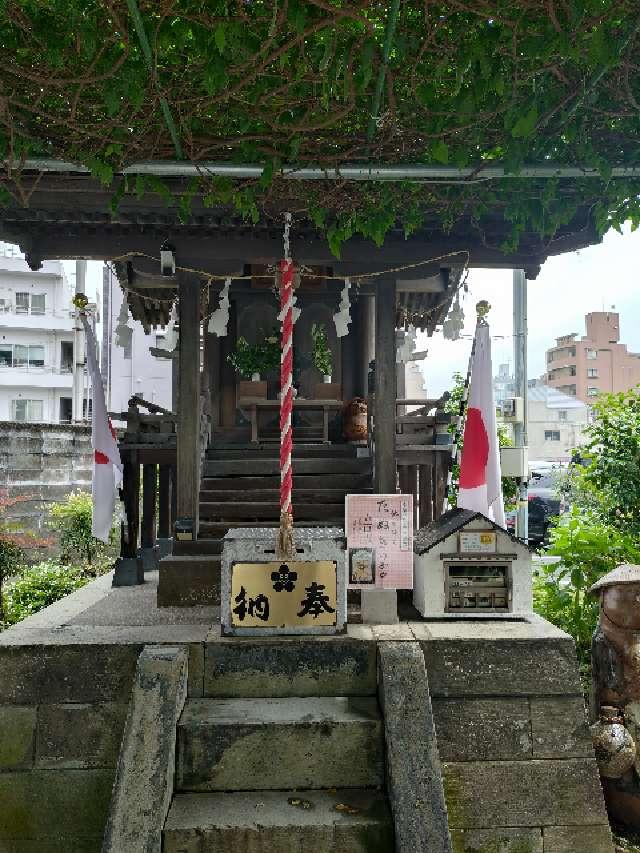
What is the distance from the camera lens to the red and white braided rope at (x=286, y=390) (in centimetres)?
640

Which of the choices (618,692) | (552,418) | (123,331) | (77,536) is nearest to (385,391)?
(123,331)

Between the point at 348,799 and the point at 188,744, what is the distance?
137 cm

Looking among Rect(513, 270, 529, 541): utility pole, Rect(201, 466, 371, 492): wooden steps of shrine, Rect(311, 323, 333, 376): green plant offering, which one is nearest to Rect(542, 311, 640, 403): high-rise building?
Rect(513, 270, 529, 541): utility pole

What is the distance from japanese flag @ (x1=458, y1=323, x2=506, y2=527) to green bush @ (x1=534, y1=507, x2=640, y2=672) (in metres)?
1.35

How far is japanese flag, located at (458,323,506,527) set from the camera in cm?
779

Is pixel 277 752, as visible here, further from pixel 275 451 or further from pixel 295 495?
pixel 275 451

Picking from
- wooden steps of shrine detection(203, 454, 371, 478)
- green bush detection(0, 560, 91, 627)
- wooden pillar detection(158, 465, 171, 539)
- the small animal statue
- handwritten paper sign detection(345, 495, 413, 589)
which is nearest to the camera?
the small animal statue

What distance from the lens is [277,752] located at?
202 inches

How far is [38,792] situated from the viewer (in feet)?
17.4

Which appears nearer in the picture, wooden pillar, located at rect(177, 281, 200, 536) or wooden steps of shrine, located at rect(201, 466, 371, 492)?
wooden pillar, located at rect(177, 281, 200, 536)

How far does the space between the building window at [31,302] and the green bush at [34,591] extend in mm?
33154

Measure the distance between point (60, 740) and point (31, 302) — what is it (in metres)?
41.4

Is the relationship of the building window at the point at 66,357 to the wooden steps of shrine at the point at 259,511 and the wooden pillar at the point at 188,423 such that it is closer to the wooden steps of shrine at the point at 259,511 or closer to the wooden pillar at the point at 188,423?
the wooden steps of shrine at the point at 259,511

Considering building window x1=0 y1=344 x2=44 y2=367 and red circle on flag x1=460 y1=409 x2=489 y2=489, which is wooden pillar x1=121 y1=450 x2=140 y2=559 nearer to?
red circle on flag x1=460 y1=409 x2=489 y2=489
